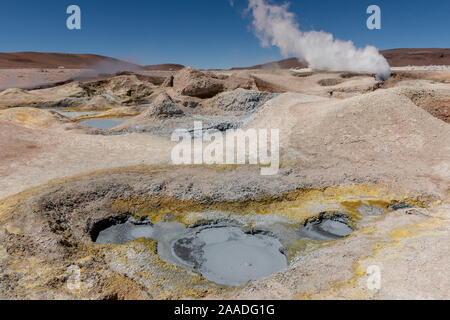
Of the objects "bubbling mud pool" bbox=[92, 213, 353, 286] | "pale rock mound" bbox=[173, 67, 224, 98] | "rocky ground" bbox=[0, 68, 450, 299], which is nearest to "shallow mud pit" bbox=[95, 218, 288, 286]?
"bubbling mud pool" bbox=[92, 213, 353, 286]

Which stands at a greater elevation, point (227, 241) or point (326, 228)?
point (326, 228)

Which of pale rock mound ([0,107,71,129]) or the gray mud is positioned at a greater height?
pale rock mound ([0,107,71,129])

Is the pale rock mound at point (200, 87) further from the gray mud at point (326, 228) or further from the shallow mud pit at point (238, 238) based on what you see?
the gray mud at point (326, 228)

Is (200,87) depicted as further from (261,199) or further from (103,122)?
(261,199)

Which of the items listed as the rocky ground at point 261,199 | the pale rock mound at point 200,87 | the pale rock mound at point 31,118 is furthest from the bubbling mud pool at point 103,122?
the pale rock mound at point 200,87

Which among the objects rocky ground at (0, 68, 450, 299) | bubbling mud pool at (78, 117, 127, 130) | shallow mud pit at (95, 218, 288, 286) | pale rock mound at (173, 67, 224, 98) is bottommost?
shallow mud pit at (95, 218, 288, 286)

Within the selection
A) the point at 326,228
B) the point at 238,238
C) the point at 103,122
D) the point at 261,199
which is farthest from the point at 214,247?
the point at 103,122

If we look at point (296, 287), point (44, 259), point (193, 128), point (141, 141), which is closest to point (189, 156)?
point (141, 141)

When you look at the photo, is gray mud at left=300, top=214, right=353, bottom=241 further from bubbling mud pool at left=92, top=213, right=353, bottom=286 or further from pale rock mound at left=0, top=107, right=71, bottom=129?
pale rock mound at left=0, top=107, right=71, bottom=129
